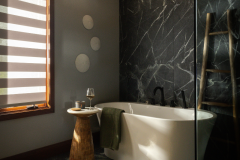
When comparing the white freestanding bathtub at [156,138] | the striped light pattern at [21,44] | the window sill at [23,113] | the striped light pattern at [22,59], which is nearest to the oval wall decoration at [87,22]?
the striped light pattern at [21,44]

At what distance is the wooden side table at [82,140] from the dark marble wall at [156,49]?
1376mm

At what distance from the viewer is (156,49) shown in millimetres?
3254

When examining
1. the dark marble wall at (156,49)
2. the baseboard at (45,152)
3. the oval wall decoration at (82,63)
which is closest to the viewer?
the baseboard at (45,152)

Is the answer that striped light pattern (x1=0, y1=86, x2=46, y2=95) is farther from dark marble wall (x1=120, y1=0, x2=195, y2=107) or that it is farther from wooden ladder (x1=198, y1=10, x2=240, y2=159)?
wooden ladder (x1=198, y1=10, x2=240, y2=159)

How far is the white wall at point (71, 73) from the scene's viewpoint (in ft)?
7.89

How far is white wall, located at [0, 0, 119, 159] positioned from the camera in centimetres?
241

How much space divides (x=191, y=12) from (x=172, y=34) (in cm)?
42

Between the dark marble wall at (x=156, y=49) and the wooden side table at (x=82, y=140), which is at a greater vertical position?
the dark marble wall at (x=156, y=49)

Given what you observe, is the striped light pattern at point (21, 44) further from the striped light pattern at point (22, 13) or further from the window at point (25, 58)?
the striped light pattern at point (22, 13)

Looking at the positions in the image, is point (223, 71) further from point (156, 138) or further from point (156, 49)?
point (156, 49)

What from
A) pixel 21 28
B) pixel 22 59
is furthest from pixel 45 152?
pixel 21 28

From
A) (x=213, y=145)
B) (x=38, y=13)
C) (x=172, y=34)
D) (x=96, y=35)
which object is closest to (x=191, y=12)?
(x=172, y=34)

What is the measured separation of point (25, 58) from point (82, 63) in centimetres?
89

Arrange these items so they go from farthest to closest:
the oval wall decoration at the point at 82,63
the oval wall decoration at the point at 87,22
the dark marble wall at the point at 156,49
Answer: the oval wall decoration at the point at 87,22 → the oval wall decoration at the point at 82,63 → the dark marble wall at the point at 156,49
